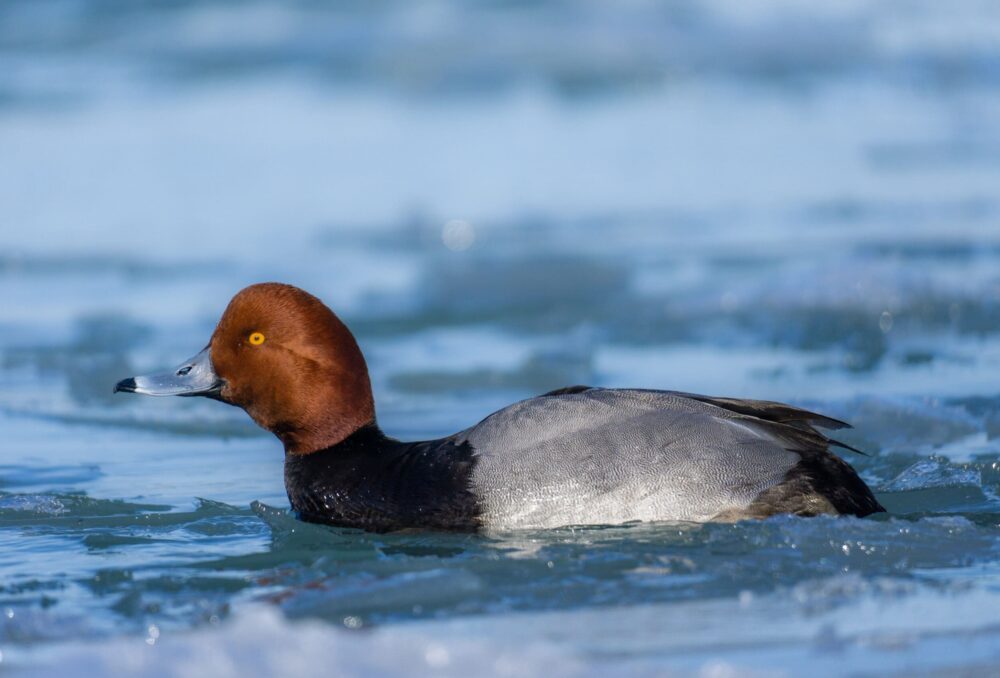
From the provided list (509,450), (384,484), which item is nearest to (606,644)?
(509,450)

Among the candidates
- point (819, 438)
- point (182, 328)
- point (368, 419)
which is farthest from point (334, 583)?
point (182, 328)

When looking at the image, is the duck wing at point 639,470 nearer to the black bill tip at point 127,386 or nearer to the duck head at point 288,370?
the duck head at point 288,370

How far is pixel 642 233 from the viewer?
12.7 m

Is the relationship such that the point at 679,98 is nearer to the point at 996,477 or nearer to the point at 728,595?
the point at 996,477

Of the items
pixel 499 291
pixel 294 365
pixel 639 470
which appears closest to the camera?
pixel 639 470

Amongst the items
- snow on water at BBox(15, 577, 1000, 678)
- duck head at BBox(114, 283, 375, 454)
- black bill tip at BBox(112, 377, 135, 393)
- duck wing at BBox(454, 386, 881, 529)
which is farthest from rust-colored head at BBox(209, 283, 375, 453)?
snow on water at BBox(15, 577, 1000, 678)

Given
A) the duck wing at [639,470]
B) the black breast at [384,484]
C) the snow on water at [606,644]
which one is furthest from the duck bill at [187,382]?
the snow on water at [606,644]

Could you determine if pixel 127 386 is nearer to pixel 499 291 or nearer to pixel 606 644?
pixel 606 644

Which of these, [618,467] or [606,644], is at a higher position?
[618,467]

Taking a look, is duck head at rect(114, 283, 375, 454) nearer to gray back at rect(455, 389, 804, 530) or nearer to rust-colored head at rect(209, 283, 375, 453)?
rust-colored head at rect(209, 283, 375, 453)

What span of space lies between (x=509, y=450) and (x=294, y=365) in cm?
92

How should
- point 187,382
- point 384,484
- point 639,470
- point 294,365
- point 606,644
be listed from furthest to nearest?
1. point 187,382
2. point 294,365
3. point 384,484
4. point 639,470
5. point 606,644

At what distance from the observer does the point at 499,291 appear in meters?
11.0

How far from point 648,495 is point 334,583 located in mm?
1148
